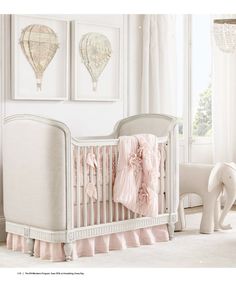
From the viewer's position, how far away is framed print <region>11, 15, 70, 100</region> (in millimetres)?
4648

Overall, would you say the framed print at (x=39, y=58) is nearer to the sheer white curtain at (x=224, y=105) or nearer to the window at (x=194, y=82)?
the window at (x=194, y=82)

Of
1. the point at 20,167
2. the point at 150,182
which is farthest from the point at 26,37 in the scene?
the point at 150,182

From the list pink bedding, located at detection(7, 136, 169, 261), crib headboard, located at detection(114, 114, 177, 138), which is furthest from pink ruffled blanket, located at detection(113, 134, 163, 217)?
crib headboard, located at detection(114, 114, 177, 138)

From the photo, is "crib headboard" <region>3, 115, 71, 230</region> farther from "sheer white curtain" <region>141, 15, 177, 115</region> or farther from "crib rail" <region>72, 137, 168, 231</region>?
"sheer white curtain" <region>141, 15, 177, 115</region>

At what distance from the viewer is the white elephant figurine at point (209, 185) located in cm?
486

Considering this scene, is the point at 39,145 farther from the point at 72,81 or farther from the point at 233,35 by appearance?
the point at 233,35


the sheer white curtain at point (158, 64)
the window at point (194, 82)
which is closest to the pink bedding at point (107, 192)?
the sheer white curtain at point (158, 64)

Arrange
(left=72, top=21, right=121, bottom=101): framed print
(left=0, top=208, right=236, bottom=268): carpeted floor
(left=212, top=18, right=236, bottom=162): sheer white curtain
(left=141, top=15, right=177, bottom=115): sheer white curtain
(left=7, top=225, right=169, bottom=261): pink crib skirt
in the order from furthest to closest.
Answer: (left=212, top=18, right=236, bottom=162): sheer white curtain, (left=141, top=15, right=177, bottom=115): sheer white curtain, (left=72, top=21, right=121, bottom=101): framed print, (left=7, top=225, right=169, bottom=261): pink crib skirt, (left=0, top=208, right=236, bottom=268): carpeted floor

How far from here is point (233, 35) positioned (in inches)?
177

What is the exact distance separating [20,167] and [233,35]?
167 centimetres

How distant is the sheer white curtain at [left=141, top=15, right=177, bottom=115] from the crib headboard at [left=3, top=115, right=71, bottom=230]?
5.39 feet

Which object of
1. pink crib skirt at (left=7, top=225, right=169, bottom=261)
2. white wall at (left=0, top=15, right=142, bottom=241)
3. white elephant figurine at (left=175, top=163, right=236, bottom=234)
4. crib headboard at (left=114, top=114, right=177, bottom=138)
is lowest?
pink crib skirt at (left=7, top=225, right=169, bottom=261)

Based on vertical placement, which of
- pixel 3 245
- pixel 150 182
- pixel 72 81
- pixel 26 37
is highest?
pixel 26 37

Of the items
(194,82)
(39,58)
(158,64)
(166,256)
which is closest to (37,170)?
(166,256)
